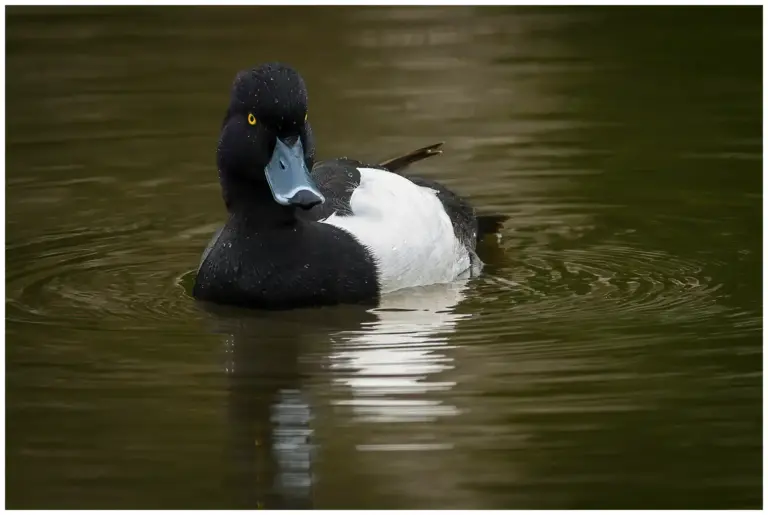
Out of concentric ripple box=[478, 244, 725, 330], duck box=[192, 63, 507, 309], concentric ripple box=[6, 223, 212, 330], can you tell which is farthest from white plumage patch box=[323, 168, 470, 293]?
concentric ripple box=[6, 223, 212, 330]

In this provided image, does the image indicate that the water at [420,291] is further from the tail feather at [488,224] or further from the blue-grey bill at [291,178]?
the blue-grey bill at [291,178]

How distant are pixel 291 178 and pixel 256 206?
40cm

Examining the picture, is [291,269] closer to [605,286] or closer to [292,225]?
[292,225]

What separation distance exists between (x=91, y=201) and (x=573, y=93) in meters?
4.28

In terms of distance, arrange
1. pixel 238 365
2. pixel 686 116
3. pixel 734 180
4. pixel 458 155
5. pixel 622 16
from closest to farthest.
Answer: pixel 238 365 < pixel 734 180 < pixel 458 155 < pixel 686 116 < pixel 622 16

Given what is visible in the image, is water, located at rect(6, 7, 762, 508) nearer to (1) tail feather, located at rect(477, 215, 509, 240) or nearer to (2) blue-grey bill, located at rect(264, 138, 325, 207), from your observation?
(1) tail feather, located at rect(477, 215, 509, 240)

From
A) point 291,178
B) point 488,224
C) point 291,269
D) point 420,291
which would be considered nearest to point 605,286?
point 420,291

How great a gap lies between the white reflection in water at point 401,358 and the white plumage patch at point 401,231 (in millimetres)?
120

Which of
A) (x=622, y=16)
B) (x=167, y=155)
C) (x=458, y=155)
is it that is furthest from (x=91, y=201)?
(x=622, y=16)

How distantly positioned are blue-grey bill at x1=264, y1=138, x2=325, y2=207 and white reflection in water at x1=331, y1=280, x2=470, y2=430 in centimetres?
67

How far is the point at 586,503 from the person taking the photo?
6.12m

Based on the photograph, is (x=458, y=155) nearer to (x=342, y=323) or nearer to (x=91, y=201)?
(x=91, y=201)

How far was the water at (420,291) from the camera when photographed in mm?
6539

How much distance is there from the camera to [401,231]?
8969mm
